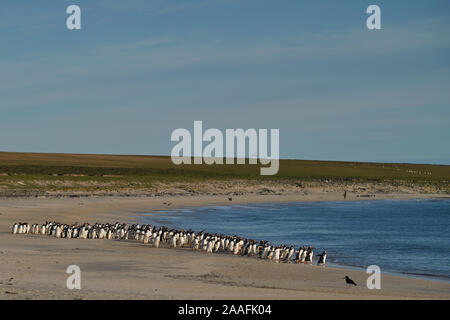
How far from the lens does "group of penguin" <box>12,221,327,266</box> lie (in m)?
29.8

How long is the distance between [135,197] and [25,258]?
50245 mm

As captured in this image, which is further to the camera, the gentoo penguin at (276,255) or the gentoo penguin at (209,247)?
the gentoo penguin at (209,247)

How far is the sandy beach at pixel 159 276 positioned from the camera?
59.7ft

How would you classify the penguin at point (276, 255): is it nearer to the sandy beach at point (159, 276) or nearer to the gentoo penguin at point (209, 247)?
the sandy beach at point (159, 276)

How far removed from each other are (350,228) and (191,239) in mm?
21550

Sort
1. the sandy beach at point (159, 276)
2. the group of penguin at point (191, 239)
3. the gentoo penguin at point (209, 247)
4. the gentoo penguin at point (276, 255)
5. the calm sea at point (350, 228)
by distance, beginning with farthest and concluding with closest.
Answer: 1. the calm sea at point (350, 228)
2. the gentoo penguin at point (209, 247)
3. the group of penguin at point (191, 239)
4. the gentoo penguin at point (276, 255)
5. the sandy beach at point (159, 276)

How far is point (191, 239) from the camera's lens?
3431 cm

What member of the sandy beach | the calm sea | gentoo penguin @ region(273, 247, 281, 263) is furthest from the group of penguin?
the calm sea

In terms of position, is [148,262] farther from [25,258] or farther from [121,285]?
[121,285]

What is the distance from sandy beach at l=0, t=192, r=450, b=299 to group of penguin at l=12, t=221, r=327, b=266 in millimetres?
1040

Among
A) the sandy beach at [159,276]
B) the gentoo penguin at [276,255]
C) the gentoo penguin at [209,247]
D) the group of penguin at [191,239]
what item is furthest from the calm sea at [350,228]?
the gentoo penguin at [209,247]

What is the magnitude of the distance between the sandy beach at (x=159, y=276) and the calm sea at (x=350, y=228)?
5.32 m

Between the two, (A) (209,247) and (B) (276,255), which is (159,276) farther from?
(A) (209,247)

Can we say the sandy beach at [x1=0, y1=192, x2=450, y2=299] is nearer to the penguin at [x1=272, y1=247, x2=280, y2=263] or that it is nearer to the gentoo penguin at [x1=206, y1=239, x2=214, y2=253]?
the gentoo penguin at [x1=206, y1=239, x2=214, y2=253]
